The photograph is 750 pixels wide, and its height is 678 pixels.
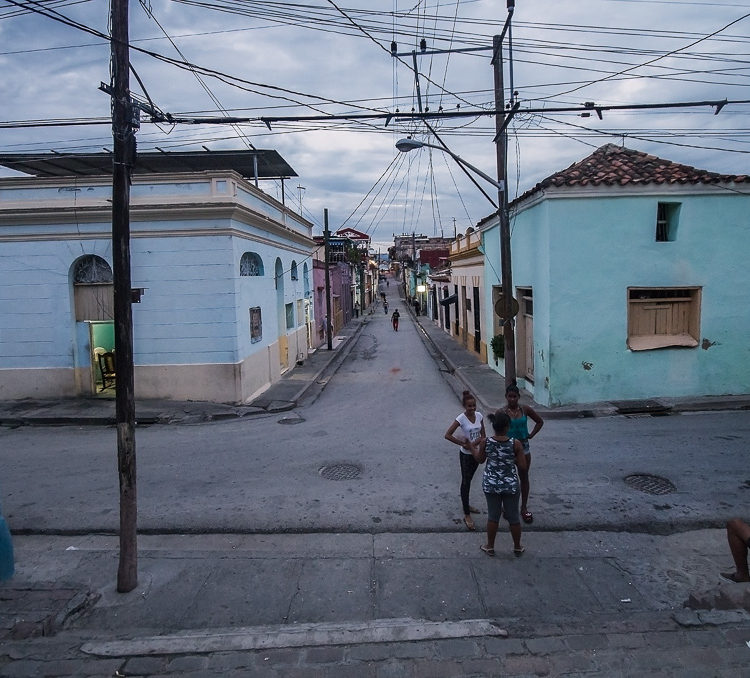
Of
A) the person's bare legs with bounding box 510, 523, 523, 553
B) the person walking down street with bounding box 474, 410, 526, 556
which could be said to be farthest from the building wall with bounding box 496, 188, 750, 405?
the person walking down street with bounding box 474, 410, 526, 556

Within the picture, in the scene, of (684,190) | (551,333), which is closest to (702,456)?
(551,333)

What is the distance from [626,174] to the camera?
11.9 metres

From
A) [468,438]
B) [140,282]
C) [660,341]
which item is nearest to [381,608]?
[468,438]

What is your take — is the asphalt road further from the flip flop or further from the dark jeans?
the flip flop

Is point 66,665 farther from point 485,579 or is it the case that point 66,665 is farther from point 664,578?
point 664,578

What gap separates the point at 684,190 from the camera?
38.1 feet

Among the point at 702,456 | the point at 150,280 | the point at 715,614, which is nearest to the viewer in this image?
the point at 715,614

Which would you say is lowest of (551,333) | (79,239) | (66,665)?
(66,665)

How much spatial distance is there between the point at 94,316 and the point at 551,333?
10916 mm

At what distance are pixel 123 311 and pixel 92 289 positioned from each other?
369 inches

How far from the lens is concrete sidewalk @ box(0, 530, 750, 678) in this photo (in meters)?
4.04

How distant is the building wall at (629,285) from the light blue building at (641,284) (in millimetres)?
22

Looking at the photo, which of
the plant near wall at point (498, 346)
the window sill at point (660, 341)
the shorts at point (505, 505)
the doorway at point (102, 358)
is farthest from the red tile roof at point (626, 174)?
the doorway at point (102, 358)

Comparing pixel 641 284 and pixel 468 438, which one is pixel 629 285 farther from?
pixel 468 438
